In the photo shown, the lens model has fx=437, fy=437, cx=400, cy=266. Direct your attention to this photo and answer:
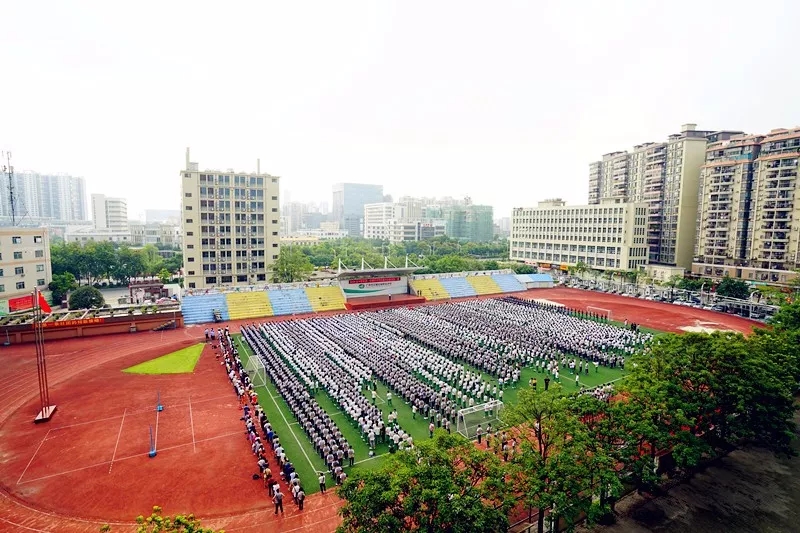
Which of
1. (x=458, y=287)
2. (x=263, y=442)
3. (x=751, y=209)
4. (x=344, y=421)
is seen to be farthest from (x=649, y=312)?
(x=263, y=442)

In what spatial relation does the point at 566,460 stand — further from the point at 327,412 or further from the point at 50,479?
the point at 50,479

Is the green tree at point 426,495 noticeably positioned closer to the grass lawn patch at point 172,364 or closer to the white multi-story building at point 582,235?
the grass lawn patch at point 172,364

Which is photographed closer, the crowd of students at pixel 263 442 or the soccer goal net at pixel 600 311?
the crowd of students at pixel 263 442

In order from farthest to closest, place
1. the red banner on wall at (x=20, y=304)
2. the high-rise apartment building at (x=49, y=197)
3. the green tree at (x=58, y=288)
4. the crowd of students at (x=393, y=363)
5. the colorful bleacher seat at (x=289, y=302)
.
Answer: the high-rise apartment building at (x=49, y=197) < the green tree at (x=58, y=288) < the colorful bleacher seat at (x=289, y=302) < the red banner on wall at (x=20, y=304) < the crowd of students at (x=393, y=363)

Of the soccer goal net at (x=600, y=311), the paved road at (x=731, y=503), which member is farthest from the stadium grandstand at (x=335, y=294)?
the paved road at (x=731, y=503)

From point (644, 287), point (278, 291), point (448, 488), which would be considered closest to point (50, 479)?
point (448, 488)

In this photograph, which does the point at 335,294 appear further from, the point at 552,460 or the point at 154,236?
the point at 154,236

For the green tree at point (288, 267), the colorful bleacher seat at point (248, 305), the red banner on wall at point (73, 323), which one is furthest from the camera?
the green tree at point (288, 267)

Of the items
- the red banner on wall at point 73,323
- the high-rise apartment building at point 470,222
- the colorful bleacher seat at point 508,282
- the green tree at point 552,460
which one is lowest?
the red banner on wall at point 73,323
